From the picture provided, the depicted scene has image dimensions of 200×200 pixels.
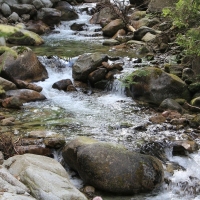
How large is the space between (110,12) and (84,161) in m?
12.8

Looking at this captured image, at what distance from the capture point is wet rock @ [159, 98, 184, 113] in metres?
7.56

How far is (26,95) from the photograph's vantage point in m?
8.23

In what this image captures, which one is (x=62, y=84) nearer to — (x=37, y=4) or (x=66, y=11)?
(x=37, y=4)

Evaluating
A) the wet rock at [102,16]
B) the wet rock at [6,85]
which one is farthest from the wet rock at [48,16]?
the wet rock at [6,85]

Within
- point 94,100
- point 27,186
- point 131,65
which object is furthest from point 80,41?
point 27,186

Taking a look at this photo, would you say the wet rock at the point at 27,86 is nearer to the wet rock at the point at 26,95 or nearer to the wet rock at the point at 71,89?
the wet rock at the point at 26,95

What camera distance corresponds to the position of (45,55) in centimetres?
1112

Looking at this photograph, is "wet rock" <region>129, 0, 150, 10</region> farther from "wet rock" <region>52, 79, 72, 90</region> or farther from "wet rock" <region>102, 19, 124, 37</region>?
"wet rock" <region>52, 79, 72, 90</region>

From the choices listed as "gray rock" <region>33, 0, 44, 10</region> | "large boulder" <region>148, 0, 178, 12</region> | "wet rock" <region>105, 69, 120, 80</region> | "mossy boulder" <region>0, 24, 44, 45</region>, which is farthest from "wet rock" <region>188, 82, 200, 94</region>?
"gray rock" <region>33, 0, 44, 10</region>

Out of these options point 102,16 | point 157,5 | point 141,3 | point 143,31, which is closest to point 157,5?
point 157,5

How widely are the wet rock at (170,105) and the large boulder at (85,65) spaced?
243 cm

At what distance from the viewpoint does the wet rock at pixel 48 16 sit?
17.5m

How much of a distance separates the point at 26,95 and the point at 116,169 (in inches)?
160

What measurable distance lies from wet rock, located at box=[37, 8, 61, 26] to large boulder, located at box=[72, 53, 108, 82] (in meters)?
8.49
